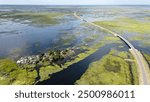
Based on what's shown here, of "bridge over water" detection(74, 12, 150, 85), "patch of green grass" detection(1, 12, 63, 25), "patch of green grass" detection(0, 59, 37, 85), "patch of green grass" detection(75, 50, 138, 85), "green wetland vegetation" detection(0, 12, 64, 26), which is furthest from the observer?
"patch of green grass" detection(1, 12, 63, 25)

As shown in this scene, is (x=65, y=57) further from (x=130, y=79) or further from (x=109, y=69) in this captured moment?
(x=130, y=79)

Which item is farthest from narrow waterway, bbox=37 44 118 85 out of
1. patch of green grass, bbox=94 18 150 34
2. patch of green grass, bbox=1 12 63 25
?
patch of green grass, bbox=1 12 63 25

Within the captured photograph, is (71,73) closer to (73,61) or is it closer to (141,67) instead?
(73,61)

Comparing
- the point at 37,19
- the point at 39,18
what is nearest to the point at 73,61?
the point at 37,19

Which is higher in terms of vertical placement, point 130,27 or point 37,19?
point 130,27

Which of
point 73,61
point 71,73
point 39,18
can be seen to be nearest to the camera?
point 71,73

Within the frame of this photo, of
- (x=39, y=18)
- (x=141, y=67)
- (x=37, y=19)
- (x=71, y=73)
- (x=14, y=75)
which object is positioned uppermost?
(x=141, y=67)

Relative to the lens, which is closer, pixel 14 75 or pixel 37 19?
pixel 14 75

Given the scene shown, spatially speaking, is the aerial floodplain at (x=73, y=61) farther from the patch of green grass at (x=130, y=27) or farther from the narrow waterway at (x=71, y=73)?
the patch of green grass at (x=130, y=27)

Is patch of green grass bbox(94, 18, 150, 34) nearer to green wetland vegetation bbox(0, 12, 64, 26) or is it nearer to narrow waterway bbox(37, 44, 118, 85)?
green wetland vegetation bbox(0, 12, 64, 26)

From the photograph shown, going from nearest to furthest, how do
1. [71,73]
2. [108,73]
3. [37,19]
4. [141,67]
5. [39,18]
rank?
1. [71,73]
2. [108,73]
3. [141,67]
4. [37,19]
5. [39,18]
